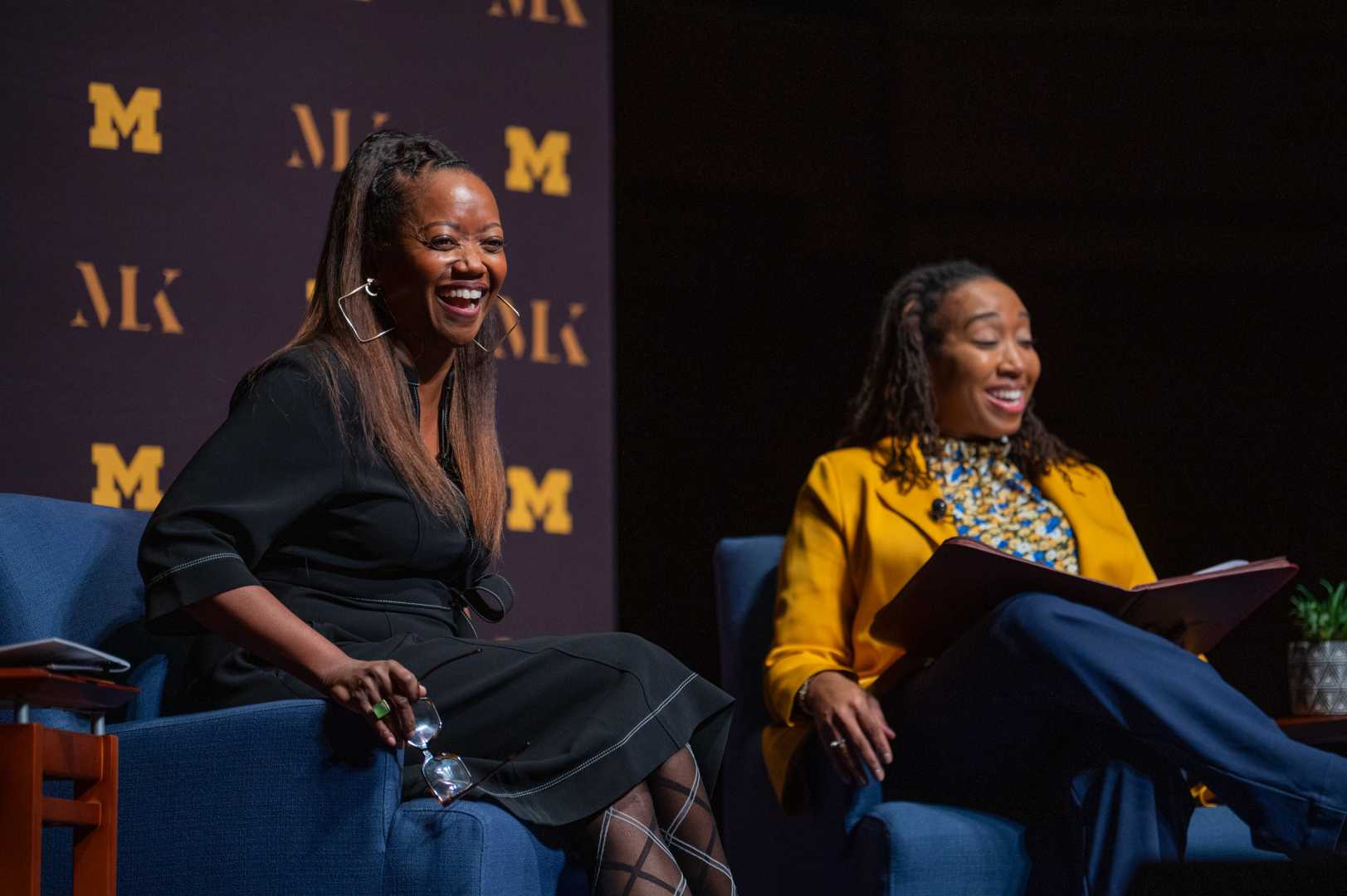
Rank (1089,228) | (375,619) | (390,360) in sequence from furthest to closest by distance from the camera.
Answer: (1089,228) → (390,360) → (375,619)

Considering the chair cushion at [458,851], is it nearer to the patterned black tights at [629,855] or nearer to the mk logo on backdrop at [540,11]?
the patterned black tights at [629,855]

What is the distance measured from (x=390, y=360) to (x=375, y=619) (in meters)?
0.32

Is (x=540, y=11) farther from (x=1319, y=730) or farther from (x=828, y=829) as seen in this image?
(x=1319, y=730)

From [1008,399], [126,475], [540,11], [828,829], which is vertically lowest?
[828,829]

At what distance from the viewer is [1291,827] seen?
179cm

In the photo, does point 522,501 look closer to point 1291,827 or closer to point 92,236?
point 92,236

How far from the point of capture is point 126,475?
282 centimetres

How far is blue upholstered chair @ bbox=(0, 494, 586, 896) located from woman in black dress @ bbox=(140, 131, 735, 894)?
5 centimetres

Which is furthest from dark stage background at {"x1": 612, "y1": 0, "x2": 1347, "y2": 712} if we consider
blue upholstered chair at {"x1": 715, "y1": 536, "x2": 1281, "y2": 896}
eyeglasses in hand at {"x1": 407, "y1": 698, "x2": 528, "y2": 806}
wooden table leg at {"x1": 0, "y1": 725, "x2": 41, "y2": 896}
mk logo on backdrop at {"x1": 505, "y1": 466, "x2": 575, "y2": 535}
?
wooden table leg at {"x1": 0, "y1": 725, "x2": 41, "y2": 896}

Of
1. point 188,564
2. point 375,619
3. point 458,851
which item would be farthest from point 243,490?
point 458,851

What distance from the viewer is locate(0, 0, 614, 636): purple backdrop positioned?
2789mm

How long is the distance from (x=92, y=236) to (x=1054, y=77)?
99.7 inches

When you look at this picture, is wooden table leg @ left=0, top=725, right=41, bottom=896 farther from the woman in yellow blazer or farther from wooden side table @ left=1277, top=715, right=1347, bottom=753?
wooden side table @ left=1277, top=715, right=1347, bottom=753

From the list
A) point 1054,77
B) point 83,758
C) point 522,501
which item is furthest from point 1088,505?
point 1054,77
